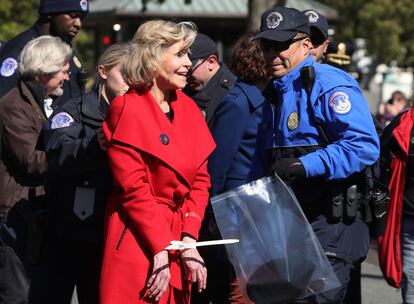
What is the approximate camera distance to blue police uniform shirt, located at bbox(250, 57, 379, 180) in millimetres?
4215

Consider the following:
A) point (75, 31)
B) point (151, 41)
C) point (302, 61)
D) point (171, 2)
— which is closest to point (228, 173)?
point (302, 61)

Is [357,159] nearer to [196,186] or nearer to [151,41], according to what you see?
[196,186]

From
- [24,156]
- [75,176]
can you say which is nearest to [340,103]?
[75,176]

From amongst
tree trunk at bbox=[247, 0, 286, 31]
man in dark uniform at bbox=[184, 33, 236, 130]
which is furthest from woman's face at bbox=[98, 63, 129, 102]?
tree trunk at bbox=[247, 0, 286, 31]

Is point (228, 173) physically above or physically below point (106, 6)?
above

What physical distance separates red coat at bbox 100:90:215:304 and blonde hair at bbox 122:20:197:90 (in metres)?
0.07

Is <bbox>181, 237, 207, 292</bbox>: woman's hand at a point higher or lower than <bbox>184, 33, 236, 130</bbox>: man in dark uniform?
lower

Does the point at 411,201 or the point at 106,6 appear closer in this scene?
the point at 411,201

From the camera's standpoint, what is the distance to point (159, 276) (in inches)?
156

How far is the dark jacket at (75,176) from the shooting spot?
173 inches

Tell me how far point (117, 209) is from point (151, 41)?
0.76 m

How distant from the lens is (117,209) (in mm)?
4082

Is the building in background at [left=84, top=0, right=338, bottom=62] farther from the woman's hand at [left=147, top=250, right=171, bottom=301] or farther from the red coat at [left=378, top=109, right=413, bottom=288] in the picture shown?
the woman's hand at [left=147, top=250, right=171, bottom=301]

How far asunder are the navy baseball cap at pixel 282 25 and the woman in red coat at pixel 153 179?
451mm
